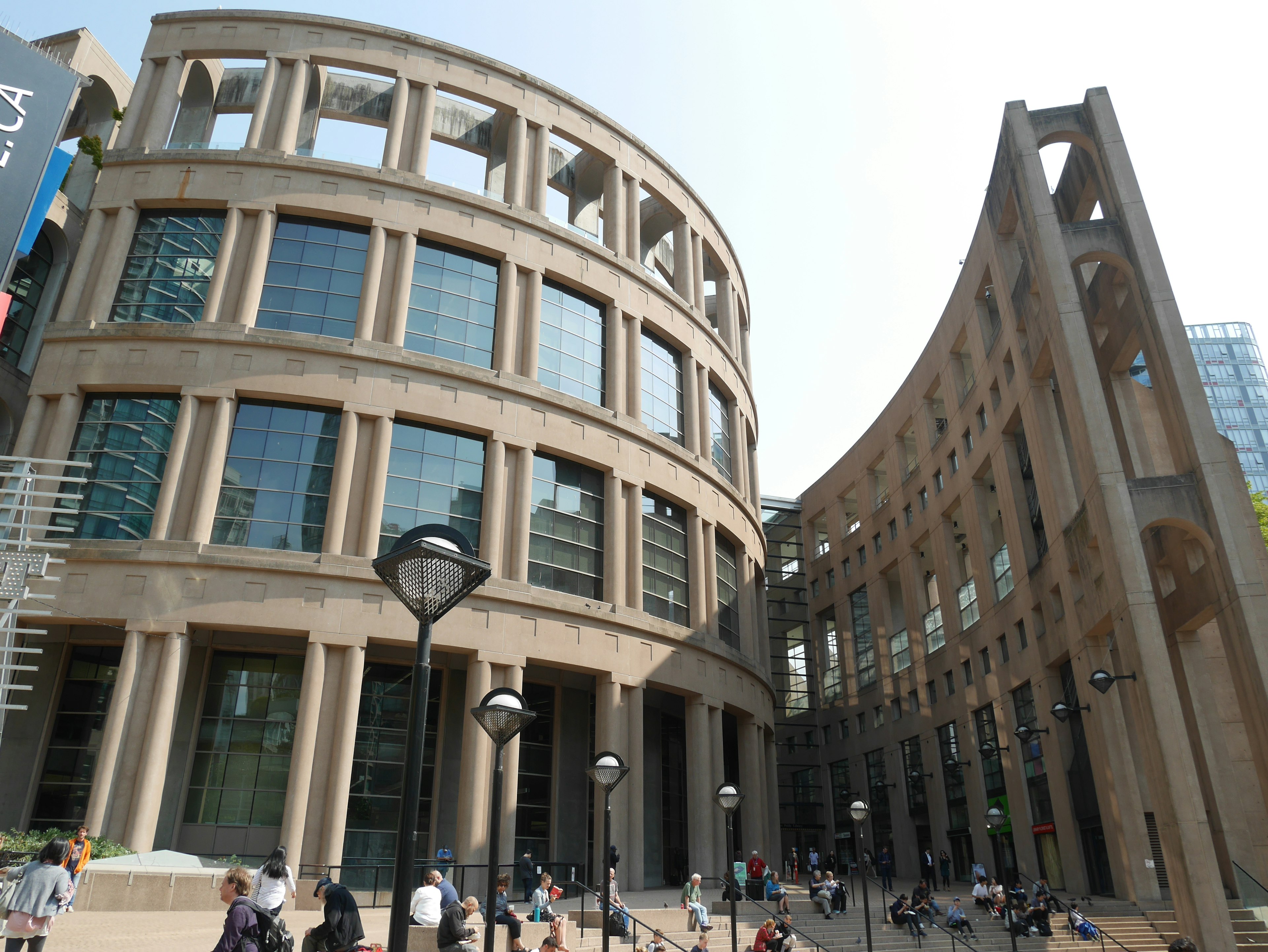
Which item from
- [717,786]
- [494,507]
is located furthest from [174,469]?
[717,786]

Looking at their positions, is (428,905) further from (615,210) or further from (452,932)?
(615,210)

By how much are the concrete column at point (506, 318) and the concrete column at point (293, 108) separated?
7205 millimetres

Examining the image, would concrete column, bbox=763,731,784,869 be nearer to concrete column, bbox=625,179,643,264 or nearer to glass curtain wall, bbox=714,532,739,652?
glass curtain wall, bbox=714,532,739,652

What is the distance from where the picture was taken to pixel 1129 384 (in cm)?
3042

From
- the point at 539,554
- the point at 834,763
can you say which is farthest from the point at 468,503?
the point at 834,763

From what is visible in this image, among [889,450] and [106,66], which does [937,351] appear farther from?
[106,66]

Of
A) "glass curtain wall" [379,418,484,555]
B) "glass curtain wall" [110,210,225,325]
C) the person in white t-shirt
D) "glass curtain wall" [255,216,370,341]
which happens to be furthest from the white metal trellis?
the person in white t-shirt

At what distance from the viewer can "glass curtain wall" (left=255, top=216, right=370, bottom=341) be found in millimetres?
25688

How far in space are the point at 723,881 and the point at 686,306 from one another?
19538 mm

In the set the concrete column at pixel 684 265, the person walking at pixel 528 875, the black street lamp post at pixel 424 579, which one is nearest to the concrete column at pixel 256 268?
the concrete column at pixel 684 265

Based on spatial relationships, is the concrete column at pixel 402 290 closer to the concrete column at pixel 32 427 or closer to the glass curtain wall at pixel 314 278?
the glass curtain wall at pixel 314 278

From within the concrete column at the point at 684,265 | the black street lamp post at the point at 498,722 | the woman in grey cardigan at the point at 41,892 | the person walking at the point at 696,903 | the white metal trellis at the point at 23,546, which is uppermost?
the concrete column at the point at 684,265

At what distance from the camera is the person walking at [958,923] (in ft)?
73.2

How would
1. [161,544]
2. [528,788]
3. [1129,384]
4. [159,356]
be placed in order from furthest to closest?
1. [1129,384]
2. [528,788]
3. [159,356]
4. [161,544]
